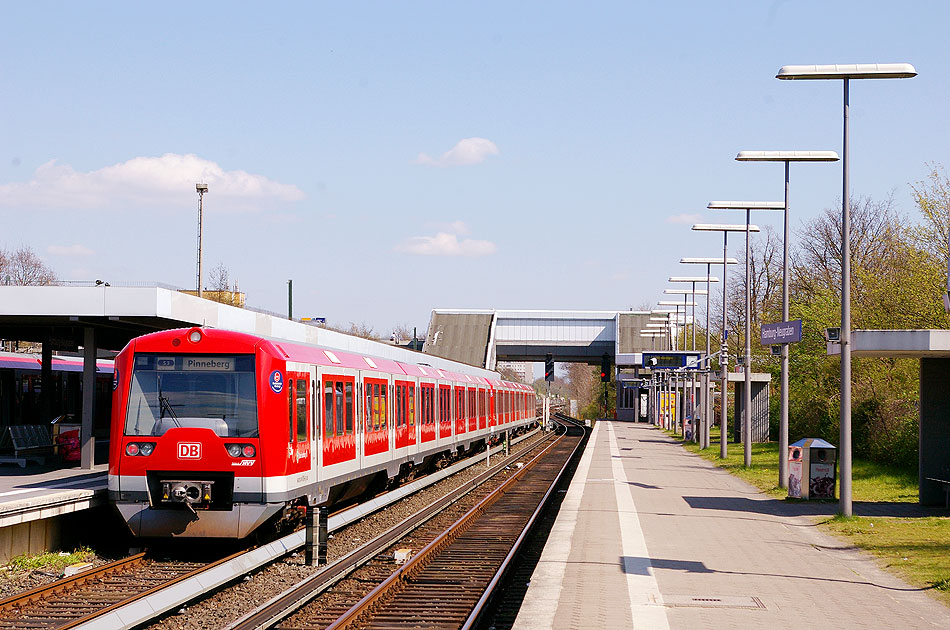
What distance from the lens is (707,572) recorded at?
41.5 ft

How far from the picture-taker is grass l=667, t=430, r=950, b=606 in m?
12.8

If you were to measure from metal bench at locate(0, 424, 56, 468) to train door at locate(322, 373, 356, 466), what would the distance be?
734 cm

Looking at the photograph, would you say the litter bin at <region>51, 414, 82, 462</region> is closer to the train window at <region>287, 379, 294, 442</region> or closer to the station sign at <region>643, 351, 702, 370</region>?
the train window at <region>287, 379, 294, 442</region>

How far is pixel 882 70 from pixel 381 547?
10.6 m

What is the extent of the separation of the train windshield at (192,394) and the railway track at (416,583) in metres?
2.32

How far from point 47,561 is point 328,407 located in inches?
178

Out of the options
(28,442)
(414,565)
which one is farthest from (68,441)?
(414,565)

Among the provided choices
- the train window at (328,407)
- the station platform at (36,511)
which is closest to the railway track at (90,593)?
the station platform at (36,511)

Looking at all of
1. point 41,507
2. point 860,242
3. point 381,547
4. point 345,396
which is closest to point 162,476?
point 41,507

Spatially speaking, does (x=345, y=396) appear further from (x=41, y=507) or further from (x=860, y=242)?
(x=860, y=242)

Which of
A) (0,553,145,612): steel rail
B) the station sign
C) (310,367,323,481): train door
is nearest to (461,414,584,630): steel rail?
(310,367,323,481): train door

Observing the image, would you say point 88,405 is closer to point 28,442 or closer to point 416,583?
point 28,442

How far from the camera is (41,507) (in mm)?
13211

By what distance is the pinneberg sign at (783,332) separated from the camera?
20984 mm
